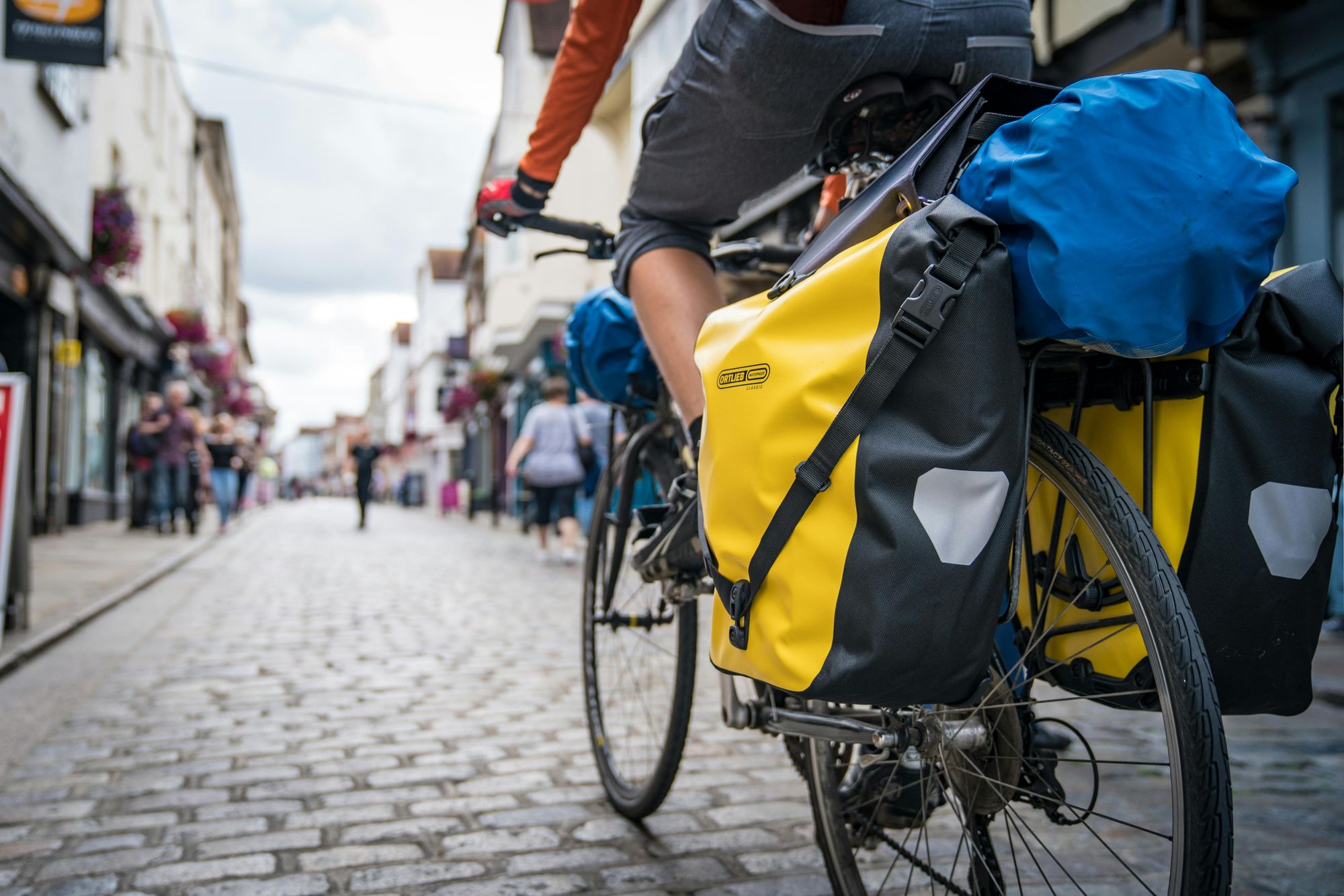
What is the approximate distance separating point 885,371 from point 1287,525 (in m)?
0.59

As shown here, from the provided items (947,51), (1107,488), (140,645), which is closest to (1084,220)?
(1107,488)

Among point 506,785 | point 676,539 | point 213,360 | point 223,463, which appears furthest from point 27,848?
point 213,360

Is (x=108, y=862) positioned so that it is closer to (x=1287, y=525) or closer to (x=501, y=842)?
(x=501, y=842)

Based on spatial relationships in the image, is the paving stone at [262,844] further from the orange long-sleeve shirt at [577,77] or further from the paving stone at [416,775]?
the orange long-sleeve shirt at [577,77]

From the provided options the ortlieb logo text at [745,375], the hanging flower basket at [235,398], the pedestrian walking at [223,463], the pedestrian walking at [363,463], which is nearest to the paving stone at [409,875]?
the ortlieb logo text at [745,375]

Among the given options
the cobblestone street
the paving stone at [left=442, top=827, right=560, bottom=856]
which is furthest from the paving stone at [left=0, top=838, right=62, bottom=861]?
the paving stone at [left=442, top=827, right=560, bottom=856]

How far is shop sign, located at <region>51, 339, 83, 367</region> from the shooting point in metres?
13.2

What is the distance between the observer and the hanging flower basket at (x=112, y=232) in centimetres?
1392

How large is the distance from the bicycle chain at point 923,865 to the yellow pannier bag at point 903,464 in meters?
0.53

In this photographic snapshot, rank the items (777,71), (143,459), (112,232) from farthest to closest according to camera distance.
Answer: (112,232)
(143,459)
(777,71)

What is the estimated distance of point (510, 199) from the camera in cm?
236

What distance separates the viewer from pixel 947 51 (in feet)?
5.99

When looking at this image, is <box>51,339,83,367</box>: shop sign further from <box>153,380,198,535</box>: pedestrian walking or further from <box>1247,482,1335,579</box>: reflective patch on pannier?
<box>1247,482,1335,579</box>: reflective patch on pannier

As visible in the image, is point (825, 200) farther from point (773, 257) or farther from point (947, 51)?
point (947, 51)
